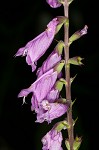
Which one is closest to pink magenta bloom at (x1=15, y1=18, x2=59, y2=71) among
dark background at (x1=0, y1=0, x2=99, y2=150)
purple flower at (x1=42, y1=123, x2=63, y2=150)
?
purple flower at (x1=42, y1=123, x2=63, y2=150)

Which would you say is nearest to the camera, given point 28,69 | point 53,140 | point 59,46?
point 59,46

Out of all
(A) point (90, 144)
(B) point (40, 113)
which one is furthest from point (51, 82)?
(A) point (90, 144)

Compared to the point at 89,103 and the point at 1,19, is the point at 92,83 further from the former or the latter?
the point at 1,19

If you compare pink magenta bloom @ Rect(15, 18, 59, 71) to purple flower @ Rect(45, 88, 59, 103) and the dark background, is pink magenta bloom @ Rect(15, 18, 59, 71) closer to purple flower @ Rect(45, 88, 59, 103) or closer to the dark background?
purple flower @ Rect(45, 88, 59, 103)

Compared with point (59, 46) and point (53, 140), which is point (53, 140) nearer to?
point (53, 140)

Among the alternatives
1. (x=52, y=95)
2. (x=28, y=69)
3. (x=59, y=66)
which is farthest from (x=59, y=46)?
(x=28, y=69)

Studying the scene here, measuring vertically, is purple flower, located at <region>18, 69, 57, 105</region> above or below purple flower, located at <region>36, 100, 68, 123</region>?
above
